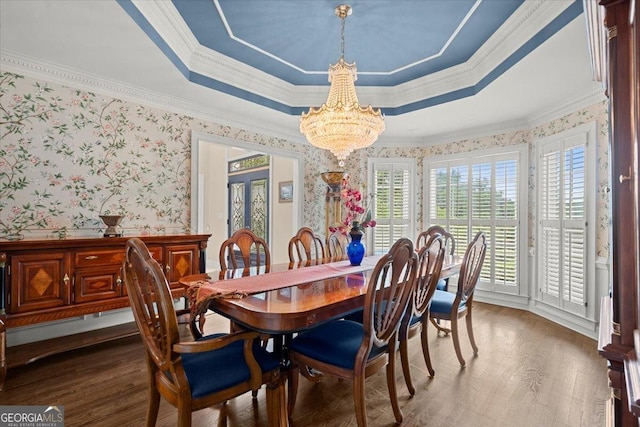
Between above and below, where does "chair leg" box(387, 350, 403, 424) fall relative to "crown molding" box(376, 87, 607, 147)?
below

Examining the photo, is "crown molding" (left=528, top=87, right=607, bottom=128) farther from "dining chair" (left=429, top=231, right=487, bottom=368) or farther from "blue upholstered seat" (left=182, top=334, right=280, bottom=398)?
"blue upholstered seat" (left=182, top=334, right=280, bottom=398)

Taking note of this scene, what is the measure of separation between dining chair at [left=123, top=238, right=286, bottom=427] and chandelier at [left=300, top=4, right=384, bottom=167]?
6.10 feet

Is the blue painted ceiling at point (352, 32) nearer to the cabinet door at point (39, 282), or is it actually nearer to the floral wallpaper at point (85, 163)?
the floral wallpaper at point (85, 163)

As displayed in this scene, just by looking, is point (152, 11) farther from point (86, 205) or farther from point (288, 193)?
point (288, 193)

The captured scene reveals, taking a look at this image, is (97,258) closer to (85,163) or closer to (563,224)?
(85,163)

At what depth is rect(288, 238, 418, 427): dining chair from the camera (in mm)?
1617

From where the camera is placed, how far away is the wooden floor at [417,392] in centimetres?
189

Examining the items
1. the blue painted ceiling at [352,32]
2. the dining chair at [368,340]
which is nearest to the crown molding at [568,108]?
the blue painted ceiling at [352,32]

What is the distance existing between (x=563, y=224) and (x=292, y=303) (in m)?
3.59

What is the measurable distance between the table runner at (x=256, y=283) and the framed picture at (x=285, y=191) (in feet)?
10.4

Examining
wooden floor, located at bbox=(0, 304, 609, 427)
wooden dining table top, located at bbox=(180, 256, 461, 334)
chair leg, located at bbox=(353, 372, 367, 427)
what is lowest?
wooden floor, located at bbox=(0, 304, 609, 427)

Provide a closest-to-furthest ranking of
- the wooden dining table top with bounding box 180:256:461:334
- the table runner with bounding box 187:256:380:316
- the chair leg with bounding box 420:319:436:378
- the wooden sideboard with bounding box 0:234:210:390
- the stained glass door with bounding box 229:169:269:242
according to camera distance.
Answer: the wooden dining table top with bounding box 180:256:461:334, the table runner with bounding box 187:256:380:316, the wooden sideboard with bounding box 0:234:210:390, the chair leg with bounding box 420:319:436:378, the stained glass door with bounding box 229:169:269:242

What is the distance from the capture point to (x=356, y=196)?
2670mm

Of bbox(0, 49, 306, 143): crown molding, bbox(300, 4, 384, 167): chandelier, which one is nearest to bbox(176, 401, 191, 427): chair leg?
bbox(300, 4, 384, 167): chandelier
